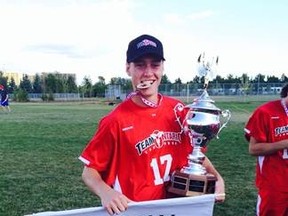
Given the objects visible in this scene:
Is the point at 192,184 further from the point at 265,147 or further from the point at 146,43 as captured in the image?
the point at 265,147

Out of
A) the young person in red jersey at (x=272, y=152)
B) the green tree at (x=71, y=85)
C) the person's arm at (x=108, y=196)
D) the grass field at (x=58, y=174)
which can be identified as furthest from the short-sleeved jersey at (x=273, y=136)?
the green tree at (x=71, y=85)

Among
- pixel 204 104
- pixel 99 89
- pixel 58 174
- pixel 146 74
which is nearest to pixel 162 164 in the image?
pixel 204 104

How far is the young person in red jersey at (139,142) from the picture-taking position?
8.63 ft

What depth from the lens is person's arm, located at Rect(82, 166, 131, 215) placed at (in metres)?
2.30

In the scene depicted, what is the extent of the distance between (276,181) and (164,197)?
1.64 metres

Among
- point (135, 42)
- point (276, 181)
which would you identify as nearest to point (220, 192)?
point (135, 42)

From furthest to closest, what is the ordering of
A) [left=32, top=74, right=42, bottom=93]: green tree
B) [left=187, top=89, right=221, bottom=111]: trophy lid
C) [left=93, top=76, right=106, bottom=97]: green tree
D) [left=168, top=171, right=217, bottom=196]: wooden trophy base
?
[left=32, top=74, right=42, bottom=93]: green tree, [left=93, top=76, right=106, bottom=97]: green tree, [left=187, top=89, right=221, bottom=111]: trophy lid, [left=168, top=171, right=217, bottom=196]: wooden trophy base

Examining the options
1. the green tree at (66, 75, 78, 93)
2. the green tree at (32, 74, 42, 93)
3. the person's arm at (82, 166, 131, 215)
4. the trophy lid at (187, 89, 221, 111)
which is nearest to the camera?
the person's arm at (82, 166, 131, 215)

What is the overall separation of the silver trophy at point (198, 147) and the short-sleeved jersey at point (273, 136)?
1460 mm

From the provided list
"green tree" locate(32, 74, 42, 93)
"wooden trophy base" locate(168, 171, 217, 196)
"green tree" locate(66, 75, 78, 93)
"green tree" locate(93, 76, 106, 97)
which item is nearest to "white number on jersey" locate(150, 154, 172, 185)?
"wooden trophy base" locate(168, 171, 217, 196)

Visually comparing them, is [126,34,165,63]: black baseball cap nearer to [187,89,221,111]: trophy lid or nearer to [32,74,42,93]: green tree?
[187,89,221,111]: trophy lid

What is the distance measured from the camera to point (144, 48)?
263 centimetres

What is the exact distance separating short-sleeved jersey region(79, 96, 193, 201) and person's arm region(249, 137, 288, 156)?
1480mm

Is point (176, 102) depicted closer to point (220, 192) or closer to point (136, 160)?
point (136, 160)
